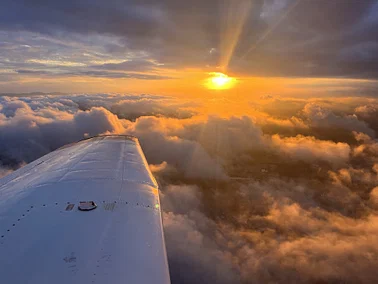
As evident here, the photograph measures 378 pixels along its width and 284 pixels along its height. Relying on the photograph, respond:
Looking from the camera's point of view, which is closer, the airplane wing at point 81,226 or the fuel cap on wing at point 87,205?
the airplane wing at point 81,226

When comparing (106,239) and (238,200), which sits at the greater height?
(106,239)

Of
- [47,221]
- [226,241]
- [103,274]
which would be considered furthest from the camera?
[226,241]

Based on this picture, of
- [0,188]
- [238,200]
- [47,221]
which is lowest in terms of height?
[238,200]

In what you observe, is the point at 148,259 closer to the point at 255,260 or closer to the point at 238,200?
the point at 255,260

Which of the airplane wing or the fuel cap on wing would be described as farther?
the fuel cap on wing

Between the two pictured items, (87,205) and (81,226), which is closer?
(81,226)

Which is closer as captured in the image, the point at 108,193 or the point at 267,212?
the point at 108,193

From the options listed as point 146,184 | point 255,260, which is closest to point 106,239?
point 146,184

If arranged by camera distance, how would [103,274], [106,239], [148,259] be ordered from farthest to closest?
1. [106,239]
2. [148,259]
3. [103,274]
